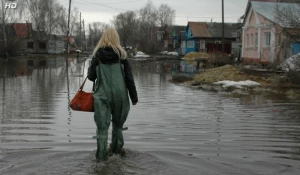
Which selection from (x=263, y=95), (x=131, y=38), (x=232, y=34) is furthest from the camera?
(x=131, y=38)

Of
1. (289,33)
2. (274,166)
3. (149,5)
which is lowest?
(274,166)

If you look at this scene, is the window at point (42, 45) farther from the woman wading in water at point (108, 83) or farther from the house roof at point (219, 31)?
the woman wading in water at point (108, 83)

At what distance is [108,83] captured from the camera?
5984 mm

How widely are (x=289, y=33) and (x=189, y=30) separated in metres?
57.2

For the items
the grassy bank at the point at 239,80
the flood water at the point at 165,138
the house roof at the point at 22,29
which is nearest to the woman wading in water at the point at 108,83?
the flood water at the point at 165,138

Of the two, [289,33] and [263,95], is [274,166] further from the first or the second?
[289,33]

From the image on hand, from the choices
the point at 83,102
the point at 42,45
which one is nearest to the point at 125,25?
the point at 42,45

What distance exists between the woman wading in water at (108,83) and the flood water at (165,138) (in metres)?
0.51

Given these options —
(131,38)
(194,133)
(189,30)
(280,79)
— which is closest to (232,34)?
(189,30)

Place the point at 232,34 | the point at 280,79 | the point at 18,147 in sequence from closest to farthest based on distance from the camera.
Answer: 1. the point at 18,147
2. the point at 280,79
3. the point at 232,34

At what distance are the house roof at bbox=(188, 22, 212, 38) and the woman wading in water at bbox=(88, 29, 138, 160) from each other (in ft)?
220

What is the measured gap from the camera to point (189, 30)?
76.6 metres

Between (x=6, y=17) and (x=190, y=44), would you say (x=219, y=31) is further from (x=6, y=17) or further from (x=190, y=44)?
(x=6, y=17)

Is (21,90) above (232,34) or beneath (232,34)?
beneath
